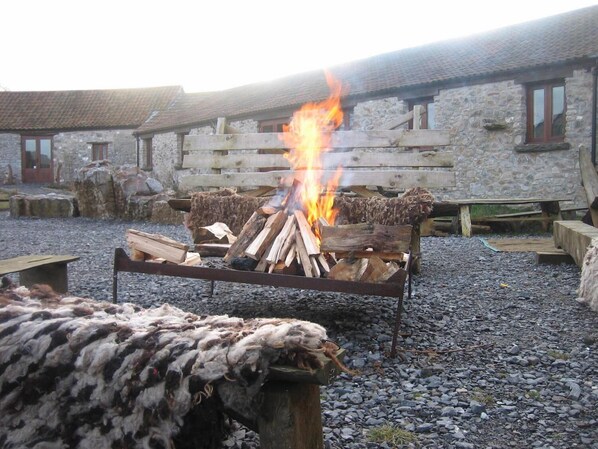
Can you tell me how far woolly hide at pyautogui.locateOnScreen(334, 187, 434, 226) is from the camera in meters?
5.24

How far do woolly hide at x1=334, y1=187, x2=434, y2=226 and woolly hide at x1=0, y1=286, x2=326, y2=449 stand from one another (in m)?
3.65

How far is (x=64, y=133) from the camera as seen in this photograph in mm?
28000

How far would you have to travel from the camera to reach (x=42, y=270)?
449 cm

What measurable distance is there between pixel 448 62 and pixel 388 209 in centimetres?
1180

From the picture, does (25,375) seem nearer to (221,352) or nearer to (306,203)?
(221,352)

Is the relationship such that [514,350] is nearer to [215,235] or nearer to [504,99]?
[215,235]

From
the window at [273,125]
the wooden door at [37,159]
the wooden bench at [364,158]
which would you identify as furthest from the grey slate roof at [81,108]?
the wooden bench at [364,158]

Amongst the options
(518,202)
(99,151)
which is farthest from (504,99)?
(99,151)

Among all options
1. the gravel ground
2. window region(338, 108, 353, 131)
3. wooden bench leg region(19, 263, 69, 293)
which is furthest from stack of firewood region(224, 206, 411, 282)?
window region(338, 108, 353, 131)

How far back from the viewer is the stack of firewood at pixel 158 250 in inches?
158

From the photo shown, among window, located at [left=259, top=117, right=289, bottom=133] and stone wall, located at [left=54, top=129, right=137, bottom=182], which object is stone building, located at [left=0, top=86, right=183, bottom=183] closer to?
stone wall, located at [left=54, top=129, right=137, bottom=182]

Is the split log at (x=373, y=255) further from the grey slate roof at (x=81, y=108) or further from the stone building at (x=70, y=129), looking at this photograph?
the grey slate roof at (x=81, y=108)

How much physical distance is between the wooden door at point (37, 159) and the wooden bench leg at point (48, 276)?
26545 mm

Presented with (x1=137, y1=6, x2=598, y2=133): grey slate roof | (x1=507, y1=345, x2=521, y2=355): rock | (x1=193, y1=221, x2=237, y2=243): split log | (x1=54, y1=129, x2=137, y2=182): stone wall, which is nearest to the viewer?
(x1=507, y1=345, x2=521, y2=355): rock
